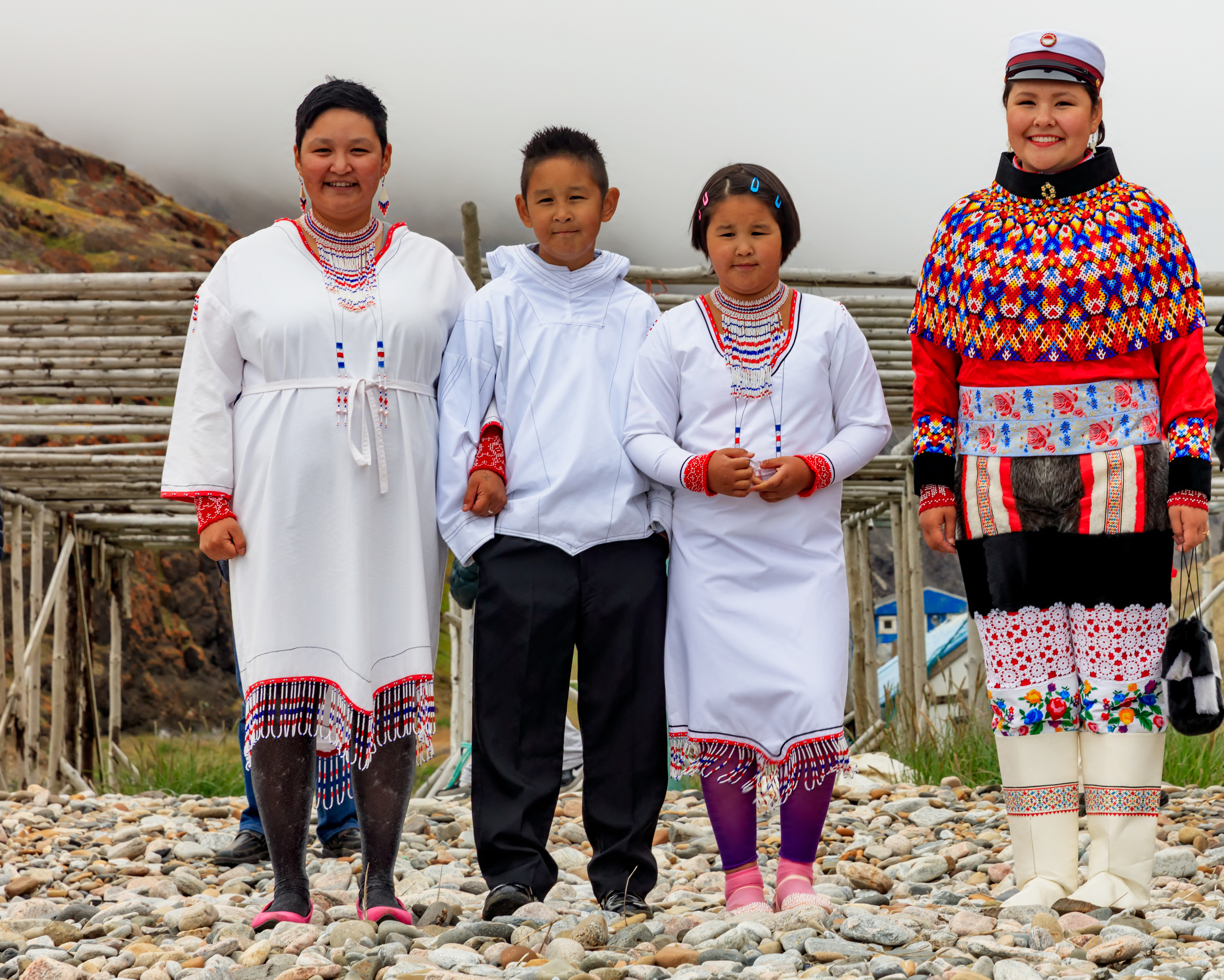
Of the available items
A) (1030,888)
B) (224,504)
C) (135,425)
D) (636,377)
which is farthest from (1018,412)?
(135,425)

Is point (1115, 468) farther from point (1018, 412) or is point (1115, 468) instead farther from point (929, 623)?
point (929, 623)

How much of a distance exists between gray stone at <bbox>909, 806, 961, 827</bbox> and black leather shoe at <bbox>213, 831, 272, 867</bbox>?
2.37 m

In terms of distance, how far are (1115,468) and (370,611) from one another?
5.73 feet

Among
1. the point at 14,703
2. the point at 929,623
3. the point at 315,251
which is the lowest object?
the point at 929,623

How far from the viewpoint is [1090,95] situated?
3.13 meters

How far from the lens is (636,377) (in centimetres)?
320

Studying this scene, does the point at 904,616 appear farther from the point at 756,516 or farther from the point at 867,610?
the point at 756,516

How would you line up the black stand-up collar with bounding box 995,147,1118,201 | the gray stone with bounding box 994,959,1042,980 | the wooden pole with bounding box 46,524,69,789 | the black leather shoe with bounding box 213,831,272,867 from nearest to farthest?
the gray stone with bounding box 994,959,1042,980
the black stand-up collar with bounding box 995,147,1118,201
the black leather shoe with bounding box 213,831,272,867
the wooden pole with bounding box 46,524,69,789

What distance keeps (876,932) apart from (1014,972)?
0.39 m

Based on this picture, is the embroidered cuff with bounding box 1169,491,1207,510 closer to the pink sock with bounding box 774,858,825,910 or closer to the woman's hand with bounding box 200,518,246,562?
the pink sock with bounding box 774,858,825,910

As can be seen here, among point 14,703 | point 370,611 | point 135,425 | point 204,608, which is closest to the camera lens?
point 370,611

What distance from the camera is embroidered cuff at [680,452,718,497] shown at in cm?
300

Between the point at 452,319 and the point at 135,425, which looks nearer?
the point at 452,319

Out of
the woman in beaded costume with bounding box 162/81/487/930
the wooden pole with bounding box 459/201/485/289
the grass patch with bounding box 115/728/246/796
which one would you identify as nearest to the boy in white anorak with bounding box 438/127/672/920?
the woman in beaded costume with bounding box 162/81/487/930
